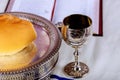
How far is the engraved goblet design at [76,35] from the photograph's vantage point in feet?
1.53

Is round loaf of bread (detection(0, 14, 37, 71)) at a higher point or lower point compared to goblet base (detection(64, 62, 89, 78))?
higher

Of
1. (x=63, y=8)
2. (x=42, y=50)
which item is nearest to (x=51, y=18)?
(x=63, y=8)

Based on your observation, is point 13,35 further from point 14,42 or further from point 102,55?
point 102,55

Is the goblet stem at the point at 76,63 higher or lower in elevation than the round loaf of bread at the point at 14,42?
lower

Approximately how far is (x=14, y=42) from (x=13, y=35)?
0.01m

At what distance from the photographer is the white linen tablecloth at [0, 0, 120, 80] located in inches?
19.9

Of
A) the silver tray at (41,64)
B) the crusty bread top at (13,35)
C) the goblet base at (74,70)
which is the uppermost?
the crusty bread top at (13,35)

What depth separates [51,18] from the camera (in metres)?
0.63

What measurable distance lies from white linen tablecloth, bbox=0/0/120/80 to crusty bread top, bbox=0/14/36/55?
96mm

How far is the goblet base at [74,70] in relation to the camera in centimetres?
51

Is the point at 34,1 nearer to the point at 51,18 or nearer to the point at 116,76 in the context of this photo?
the point at 51,18

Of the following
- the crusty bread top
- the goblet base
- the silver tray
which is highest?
the crusty bread top

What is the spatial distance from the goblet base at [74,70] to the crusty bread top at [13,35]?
10 cm

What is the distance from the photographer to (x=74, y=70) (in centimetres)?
52
